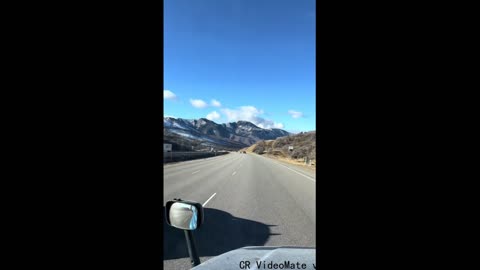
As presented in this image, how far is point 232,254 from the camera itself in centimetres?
245

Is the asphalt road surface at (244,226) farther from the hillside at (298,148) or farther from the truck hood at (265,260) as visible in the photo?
the hillside at (298,148)

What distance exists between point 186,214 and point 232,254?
772 millimetres

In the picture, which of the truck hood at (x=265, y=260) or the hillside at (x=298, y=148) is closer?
the truck hood at (x=265, y=260)

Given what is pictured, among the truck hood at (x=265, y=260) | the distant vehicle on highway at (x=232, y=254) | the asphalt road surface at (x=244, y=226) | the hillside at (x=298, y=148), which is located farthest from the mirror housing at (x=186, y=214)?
the hillside at (x=298, y=148)

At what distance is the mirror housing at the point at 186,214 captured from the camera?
1.94m

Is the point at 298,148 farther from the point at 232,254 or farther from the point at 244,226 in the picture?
the point at 232,254

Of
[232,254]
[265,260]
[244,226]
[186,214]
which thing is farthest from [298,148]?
[186,214]

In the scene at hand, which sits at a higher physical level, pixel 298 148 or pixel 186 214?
pixel 186 214

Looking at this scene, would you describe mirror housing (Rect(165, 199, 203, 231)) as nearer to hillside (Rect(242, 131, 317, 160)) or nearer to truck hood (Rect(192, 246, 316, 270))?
truck hood (Rect(192, 246, 316, 270))
